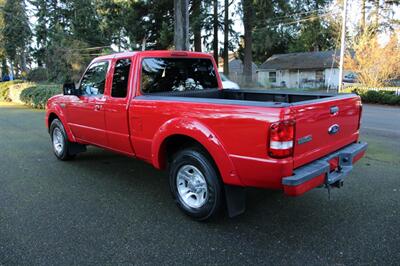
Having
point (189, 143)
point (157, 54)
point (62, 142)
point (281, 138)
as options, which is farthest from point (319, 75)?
point (281, 138)

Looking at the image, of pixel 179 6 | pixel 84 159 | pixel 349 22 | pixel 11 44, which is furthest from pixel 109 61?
pixel 11 44

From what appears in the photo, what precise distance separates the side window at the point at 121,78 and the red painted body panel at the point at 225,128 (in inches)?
3.4

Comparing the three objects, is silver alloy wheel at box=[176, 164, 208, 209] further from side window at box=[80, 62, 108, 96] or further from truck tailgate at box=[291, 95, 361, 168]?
side window at box=[80, 62, 108, 96]

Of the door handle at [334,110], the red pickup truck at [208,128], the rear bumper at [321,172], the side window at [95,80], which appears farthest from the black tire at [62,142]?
the door handle at [334,110]

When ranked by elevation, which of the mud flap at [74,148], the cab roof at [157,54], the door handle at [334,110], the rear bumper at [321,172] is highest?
the cab roof at [157,54]

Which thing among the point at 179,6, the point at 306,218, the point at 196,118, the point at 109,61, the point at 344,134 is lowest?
the point at 306,218

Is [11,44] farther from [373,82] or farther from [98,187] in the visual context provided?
[98,187]

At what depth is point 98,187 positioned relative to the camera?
5.07 m

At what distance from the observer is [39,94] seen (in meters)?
16.3

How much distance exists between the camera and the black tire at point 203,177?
3.58m

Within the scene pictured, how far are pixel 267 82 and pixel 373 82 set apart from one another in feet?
78.8

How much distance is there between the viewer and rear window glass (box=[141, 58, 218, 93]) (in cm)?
466

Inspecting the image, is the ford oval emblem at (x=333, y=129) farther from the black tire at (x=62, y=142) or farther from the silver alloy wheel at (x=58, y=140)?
the silver alloy wheel at (x=58, y=140)

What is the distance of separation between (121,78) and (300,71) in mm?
40147
